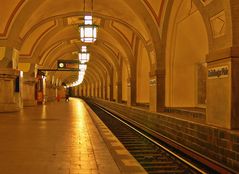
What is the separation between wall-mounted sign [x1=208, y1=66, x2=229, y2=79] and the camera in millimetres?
8305

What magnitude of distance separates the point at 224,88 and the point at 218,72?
455 millimetres

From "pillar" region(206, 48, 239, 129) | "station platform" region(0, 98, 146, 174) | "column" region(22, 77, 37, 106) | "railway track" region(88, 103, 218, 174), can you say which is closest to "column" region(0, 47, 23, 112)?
"railway track" region(88, 103, 218, 174)

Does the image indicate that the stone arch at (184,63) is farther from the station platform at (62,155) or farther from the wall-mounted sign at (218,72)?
the station platform at (62,155)

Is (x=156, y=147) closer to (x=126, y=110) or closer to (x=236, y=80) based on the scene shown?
(x=236, y=80)

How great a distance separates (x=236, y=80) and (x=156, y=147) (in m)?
3.47

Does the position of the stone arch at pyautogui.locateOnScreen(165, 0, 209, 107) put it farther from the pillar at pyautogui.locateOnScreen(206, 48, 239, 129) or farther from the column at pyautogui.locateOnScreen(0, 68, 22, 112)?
the column at pyautogui.locateOnScreen(0, 68, 22, 112)

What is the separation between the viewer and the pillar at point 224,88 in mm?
8055

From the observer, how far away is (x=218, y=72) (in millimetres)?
8695

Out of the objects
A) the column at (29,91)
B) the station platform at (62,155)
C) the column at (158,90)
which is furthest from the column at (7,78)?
the station platform at (62,155)

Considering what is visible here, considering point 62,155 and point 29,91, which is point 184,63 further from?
point 29,91

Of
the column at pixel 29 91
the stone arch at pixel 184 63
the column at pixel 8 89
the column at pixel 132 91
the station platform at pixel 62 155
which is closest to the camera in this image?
the station platform at pixel 62 155

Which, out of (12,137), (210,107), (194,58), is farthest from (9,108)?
(210,107)

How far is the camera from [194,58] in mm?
16078

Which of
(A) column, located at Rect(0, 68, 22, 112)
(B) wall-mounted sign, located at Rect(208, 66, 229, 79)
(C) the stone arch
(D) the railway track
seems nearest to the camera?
(D) the railway track
